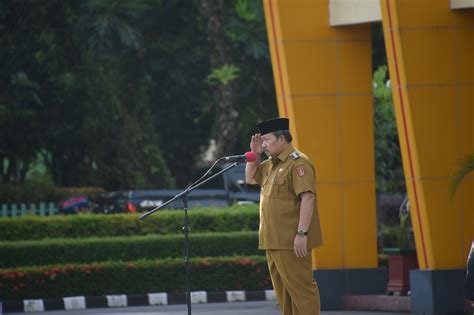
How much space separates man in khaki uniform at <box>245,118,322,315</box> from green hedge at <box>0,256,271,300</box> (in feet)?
29.8

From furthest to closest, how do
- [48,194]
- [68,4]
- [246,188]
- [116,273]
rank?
[48,194] → [68,4] → [246,188] → [116,273]

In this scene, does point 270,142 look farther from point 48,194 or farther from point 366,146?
point 48,194

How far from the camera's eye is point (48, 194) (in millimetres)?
34188

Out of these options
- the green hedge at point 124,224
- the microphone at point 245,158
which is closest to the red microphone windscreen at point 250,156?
the microphone at point 245,158

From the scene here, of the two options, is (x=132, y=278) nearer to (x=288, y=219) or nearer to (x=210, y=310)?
(x=210, y=310)

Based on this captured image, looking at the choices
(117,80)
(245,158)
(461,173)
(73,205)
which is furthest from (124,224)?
(117,80)

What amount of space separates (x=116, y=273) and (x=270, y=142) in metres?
9.39

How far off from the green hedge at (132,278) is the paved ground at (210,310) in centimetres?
95

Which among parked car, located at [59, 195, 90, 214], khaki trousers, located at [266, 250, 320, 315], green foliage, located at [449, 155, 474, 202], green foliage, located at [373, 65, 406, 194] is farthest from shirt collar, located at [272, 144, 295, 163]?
parked car, located at [59, 195, 90, 214]

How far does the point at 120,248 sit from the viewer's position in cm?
1995

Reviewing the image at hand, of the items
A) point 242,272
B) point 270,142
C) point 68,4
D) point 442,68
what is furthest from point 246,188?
point 270,142

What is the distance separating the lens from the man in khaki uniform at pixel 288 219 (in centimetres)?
1016

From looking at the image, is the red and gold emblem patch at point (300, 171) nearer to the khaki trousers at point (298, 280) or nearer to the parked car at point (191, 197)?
the khaki trousers at point (298, 280)

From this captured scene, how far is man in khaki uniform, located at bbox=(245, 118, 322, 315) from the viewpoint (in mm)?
10156
